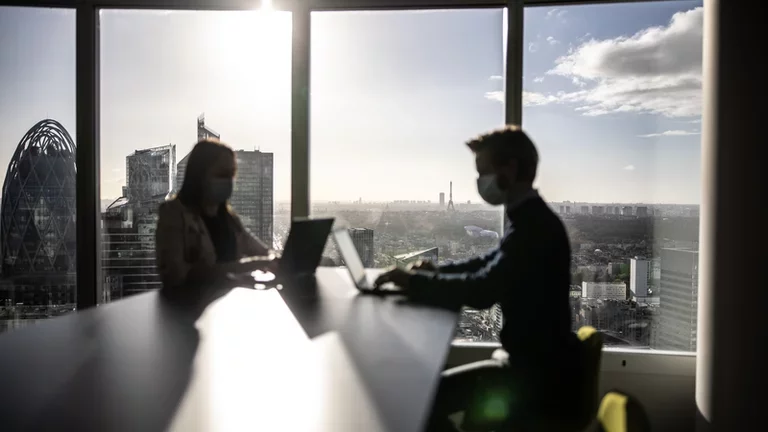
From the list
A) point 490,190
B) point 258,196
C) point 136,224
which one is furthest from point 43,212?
point 490,190

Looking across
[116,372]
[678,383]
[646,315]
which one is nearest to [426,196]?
[646,315]

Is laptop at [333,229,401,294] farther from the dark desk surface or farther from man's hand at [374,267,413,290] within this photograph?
the dark desk surface

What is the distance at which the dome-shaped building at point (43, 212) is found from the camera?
11.8 ft

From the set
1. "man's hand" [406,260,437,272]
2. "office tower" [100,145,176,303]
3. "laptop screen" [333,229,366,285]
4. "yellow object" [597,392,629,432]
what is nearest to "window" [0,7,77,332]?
"office tower" [100,145,176,303]

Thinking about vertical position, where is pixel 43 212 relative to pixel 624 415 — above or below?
above

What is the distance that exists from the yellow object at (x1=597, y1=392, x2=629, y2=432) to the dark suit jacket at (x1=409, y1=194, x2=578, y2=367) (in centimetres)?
75

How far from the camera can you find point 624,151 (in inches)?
132

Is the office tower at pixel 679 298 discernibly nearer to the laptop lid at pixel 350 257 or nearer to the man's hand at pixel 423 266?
the man's hand at pixel 423 266

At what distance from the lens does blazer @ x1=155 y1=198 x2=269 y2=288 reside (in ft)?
7.77

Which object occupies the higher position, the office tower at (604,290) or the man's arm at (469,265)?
the man's arm at (469,265)

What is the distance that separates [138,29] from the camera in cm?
356

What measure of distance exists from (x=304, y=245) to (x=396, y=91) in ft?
5.00

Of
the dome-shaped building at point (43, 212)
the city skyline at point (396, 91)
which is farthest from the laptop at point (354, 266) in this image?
the dome-shaped building at point (43, 212)

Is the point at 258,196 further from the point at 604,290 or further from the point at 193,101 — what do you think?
the point at 604,290
